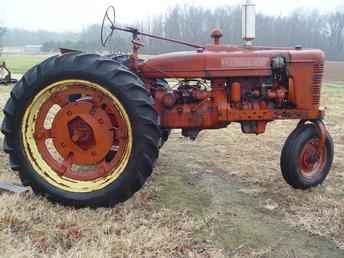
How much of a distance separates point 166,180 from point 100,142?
1074 millimetres

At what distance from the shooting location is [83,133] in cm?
386

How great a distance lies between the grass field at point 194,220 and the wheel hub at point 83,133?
46 cm

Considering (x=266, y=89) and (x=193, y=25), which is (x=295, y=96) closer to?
(x=266, y=89)

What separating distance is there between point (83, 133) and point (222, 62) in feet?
4.56

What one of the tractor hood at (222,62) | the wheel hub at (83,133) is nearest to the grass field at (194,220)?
the wheel hub at (83,133)

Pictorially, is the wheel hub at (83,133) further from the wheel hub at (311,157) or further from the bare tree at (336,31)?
the bare tree at (336,31)

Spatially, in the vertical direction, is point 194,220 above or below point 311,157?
below

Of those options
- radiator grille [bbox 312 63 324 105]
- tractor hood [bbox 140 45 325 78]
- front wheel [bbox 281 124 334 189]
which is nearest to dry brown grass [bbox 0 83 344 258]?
front wheel [bbox 281 124 334 189]

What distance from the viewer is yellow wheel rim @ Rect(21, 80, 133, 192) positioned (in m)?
3.69

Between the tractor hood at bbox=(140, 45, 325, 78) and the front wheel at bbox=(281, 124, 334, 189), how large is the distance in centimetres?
64

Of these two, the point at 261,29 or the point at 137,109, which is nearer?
the point at 137,109

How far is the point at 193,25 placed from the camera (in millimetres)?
38625

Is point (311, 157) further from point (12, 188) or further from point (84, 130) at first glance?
point (12, 188)

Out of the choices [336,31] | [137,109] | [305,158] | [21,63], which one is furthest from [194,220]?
[336,31]
